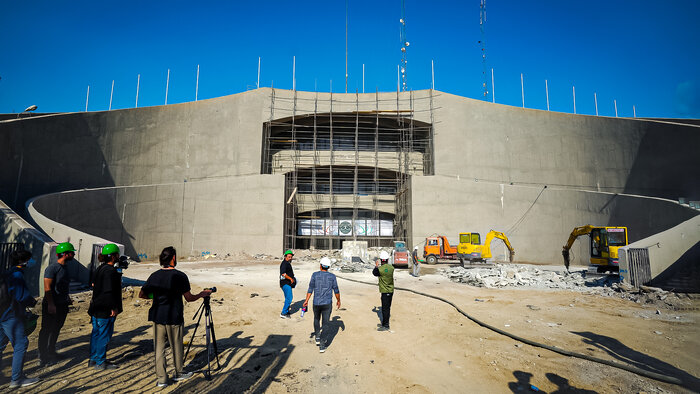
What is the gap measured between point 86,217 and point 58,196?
232cm

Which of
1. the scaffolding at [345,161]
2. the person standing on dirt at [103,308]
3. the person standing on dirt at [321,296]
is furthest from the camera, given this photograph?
the scaffolding at [345,161]

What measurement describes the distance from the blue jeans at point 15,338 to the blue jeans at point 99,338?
2.21 ft

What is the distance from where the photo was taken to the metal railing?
11.6m

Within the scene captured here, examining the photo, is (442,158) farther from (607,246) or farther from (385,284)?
(385,284)

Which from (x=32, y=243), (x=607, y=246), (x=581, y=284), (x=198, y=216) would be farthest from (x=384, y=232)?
(x=32, y=243)

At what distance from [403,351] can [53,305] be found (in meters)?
5.18

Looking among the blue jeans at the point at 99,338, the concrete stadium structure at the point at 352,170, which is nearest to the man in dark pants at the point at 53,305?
the blue jeans at the point at 99,338

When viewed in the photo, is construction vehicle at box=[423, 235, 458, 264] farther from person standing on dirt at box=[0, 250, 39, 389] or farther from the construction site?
person standing on dirt at box=[0, 250, 39, 389]

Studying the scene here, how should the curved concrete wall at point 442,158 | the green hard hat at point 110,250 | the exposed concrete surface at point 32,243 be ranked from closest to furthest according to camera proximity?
1. the green hard hat at point 110,250
2. the exposed concrete surface at point 32,243
3. the curved concrete wall at point 442,158

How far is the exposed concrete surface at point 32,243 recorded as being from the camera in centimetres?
885

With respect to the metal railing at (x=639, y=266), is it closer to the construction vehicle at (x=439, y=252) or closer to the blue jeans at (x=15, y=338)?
the construction vehicle at (x=439, y=252)

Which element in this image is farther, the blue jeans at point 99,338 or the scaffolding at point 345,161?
the scaffolding at point 345,161

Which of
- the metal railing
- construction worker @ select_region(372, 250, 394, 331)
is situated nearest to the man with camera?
construction worker @ select_region(372, 250, 394, 331)

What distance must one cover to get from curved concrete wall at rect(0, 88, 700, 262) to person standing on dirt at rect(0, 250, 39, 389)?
21982mm
